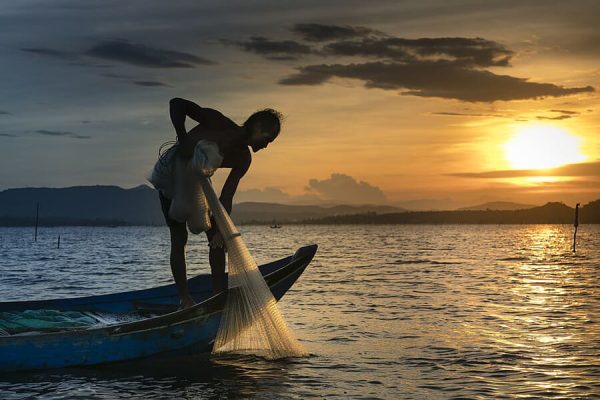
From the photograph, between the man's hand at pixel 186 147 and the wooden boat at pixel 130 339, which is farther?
the man's hand at pixel 186 147

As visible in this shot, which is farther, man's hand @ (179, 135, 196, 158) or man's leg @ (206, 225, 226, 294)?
man's leg @ (206, 225, 226, 294)

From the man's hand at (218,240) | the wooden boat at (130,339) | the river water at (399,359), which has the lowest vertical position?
the river water at (399,359)

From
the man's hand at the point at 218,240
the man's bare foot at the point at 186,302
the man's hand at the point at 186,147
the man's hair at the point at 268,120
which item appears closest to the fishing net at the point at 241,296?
the man's hand at the point at 218,240

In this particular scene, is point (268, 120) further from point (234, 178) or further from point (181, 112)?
point (181, 112)

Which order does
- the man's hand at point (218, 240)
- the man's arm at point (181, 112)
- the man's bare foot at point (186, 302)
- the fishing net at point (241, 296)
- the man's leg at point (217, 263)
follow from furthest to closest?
the man's bare foot at point (186, 302) < the man's leg at point (217, 263) < the man's hand at point (218, 240) < the fishing net at point (241, 296) < the man's arm at point (181, 112)

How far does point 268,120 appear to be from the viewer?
9930mm

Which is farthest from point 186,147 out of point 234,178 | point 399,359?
point 399,359

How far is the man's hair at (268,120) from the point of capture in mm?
9914

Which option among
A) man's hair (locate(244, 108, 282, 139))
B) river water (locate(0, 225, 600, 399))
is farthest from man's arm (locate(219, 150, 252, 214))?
river water (locate(0, 225, 600, 399))

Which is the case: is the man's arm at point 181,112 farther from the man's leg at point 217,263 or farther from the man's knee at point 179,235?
the man's leg at point 217,263

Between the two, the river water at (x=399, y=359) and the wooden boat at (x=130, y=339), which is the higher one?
the wooden boat at (x=130, y=339)

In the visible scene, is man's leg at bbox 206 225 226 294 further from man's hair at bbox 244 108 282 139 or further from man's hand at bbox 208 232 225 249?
man's hair at bbox 244 108 282 139

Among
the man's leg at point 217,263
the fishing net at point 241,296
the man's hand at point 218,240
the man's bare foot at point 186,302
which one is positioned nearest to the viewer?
the fishing net at point 241,296

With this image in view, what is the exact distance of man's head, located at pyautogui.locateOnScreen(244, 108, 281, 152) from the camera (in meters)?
9.91
